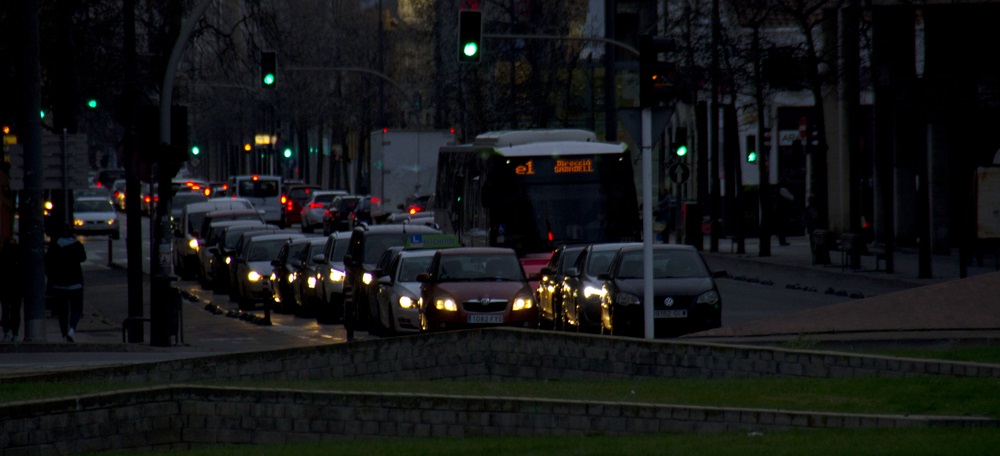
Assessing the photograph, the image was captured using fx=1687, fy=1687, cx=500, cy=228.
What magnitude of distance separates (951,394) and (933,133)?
103ft

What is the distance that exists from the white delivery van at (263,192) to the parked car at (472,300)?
171 ft

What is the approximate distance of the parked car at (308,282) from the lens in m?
29.8

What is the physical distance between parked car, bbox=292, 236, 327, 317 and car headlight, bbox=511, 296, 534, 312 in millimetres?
7964

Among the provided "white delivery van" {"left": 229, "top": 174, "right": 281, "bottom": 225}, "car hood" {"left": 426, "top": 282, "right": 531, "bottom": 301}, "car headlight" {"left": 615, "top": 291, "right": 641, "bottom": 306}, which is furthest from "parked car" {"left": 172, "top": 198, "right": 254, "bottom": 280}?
"white delivery van" {"left": 229, "top": 174, "right": 281, "bottom": 225}

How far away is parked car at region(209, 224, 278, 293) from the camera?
36991 millimetres

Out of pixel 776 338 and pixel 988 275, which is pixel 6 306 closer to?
pixel 776 338

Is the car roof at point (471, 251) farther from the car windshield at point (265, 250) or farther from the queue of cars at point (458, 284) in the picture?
the car windshield at point (265, 250)

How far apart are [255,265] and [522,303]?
40.2 ft

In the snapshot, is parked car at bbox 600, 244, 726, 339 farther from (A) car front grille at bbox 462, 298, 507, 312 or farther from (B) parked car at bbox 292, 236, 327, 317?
(B) parked car at bbox 292, 236, 327, 317

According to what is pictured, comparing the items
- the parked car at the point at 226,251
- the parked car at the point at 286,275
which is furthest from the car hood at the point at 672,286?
→ the parked car at the point at 226,251

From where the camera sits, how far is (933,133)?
141 feet

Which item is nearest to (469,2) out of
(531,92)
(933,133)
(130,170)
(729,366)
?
(531,92)

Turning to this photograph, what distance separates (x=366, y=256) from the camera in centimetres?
2844

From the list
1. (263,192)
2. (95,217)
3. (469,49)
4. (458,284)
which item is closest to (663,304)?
(458,284)
